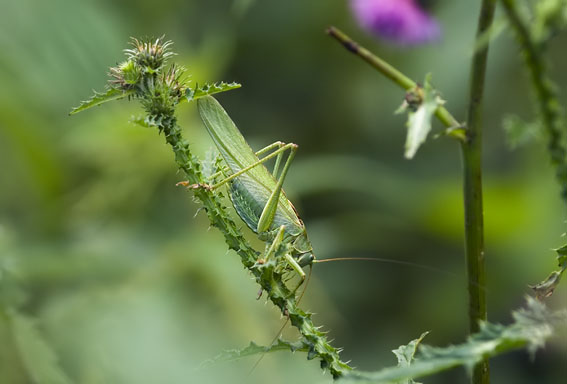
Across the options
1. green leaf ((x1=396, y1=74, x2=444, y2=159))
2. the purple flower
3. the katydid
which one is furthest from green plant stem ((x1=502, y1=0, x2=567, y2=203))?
the purple flower

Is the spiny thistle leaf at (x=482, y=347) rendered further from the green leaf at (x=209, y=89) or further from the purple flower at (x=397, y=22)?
the purple flower at (x=397, y=22)

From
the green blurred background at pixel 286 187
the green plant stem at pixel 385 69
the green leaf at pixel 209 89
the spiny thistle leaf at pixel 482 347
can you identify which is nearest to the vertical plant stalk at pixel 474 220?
the green plant stem at pixel 385 69

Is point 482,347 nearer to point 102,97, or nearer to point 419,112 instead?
point 419,112

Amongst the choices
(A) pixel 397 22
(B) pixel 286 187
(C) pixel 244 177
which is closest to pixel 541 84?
(C) pixel 244 177

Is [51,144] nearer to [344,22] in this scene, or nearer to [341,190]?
[341,190]

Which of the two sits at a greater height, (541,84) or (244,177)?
(244,177)
